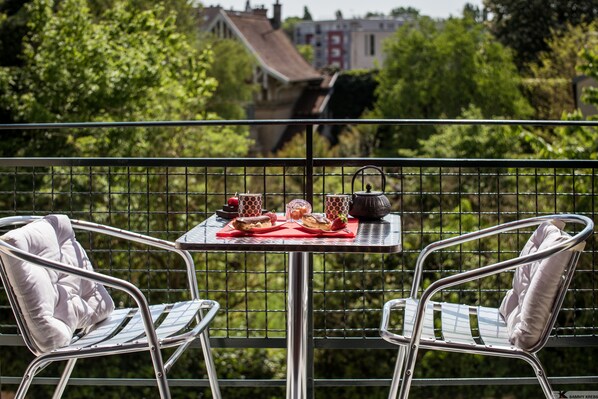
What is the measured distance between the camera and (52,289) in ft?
8.19

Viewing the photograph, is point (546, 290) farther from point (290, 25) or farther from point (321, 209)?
point (290, 25)

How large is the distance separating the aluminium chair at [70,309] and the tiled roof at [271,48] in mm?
34120

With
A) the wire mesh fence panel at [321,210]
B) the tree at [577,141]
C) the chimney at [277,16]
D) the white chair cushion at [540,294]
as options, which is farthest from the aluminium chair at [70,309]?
the chimney at [277,16]

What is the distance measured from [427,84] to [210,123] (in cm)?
3473

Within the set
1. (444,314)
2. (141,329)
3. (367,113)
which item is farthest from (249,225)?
(367,113)

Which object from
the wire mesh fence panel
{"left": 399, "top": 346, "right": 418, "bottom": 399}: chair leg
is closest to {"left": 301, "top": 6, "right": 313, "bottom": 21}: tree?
the wire mesh fence panel

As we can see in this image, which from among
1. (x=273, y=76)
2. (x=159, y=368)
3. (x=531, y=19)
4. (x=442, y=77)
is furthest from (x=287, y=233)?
(x=442, y=77)

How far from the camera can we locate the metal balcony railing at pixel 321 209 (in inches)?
128

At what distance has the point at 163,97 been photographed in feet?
51.3

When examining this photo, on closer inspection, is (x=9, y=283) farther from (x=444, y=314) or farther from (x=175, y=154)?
(x=175, y=154)

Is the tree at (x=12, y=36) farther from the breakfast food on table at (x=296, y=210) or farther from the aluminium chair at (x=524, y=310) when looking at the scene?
the aluminium chair at (x=524, y=310)

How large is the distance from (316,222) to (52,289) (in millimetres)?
764

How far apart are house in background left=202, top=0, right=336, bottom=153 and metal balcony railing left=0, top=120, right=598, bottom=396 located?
19.2m

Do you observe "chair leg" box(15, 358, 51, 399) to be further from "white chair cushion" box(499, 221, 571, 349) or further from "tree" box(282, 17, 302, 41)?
"tree" box(282, 17, 302, 41)
